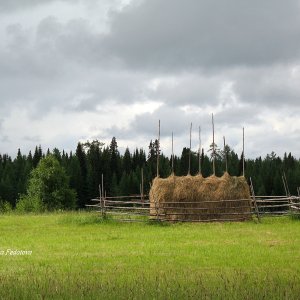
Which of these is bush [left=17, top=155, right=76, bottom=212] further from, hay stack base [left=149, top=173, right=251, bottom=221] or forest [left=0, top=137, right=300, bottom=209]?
hay stack base [left=149, top=173, right=251, bottom=221]

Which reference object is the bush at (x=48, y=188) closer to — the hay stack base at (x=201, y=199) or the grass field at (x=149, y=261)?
the hay stack base at (x=201, y=199)

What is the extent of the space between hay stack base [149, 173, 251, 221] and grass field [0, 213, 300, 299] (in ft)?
7.14

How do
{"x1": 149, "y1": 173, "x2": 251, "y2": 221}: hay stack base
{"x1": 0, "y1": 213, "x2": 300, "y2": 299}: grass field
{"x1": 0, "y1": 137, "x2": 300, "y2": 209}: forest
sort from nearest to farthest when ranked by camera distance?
{"x1": 0, "y1": 213, "x2": 300, "y2": 299}: grass field < {"x1": 149, "y1": 173, "x2": 251, "y2": 221}: hay stack base < {"x1": 0, "y1": 137, "x2": 300, "y2": 209}: forest

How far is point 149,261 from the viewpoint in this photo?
1504 cm

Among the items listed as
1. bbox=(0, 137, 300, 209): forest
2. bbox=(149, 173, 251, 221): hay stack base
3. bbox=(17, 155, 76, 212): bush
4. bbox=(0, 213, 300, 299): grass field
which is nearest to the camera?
bbox=(0, 213, 300, 299): grass field

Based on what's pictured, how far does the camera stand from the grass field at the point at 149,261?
30.4ft

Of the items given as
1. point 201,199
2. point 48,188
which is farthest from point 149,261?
point 48,188

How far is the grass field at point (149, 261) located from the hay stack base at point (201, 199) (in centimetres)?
218

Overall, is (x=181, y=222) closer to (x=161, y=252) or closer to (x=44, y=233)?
(x=44, y=233)

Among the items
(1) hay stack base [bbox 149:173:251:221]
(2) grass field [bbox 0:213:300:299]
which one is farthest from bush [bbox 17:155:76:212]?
(2) grass field [bbox 0:213:300:299]

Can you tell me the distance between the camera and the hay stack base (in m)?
29.8

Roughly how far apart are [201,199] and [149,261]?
15.7 metres

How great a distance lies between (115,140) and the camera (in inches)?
4564

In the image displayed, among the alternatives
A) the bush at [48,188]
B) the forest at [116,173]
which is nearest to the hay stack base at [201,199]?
the bush at [48,188]
